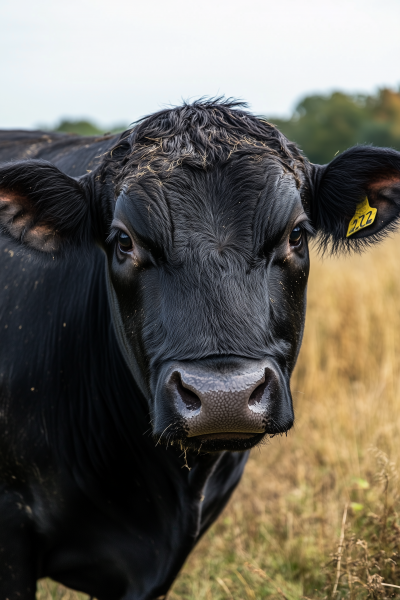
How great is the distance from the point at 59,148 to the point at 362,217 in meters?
2.02

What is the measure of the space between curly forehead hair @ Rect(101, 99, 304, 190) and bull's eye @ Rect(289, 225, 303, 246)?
11.5 inches

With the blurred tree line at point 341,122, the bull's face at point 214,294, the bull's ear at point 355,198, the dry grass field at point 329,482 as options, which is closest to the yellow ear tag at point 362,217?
the bull's ear at point 355,198

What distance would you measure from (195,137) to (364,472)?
11.8 feet

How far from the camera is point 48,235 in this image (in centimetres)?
Result: 307

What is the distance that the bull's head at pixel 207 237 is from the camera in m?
2.27

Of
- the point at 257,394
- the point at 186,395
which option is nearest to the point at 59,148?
the point at 186,395

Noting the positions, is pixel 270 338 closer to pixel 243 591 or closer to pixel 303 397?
pixel 243 591

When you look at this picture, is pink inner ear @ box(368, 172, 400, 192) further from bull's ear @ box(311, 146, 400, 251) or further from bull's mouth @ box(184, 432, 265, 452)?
bull's mouth @ box(184, 432, 265, 452)

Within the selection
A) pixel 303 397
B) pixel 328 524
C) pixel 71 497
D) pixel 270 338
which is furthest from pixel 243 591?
pixel 303 397

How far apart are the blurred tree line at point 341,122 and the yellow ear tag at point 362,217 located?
153 feet

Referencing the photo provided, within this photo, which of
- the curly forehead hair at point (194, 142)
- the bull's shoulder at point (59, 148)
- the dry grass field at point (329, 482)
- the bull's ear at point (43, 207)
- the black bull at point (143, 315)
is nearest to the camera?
the black bull at point (143, 315)

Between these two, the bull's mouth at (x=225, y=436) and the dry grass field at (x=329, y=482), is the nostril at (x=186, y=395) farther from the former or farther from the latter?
the dry grass field at (x=329, y=482)

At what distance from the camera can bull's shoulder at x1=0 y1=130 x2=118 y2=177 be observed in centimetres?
359

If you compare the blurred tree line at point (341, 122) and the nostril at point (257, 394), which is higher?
the nostril at point (257, 394)
